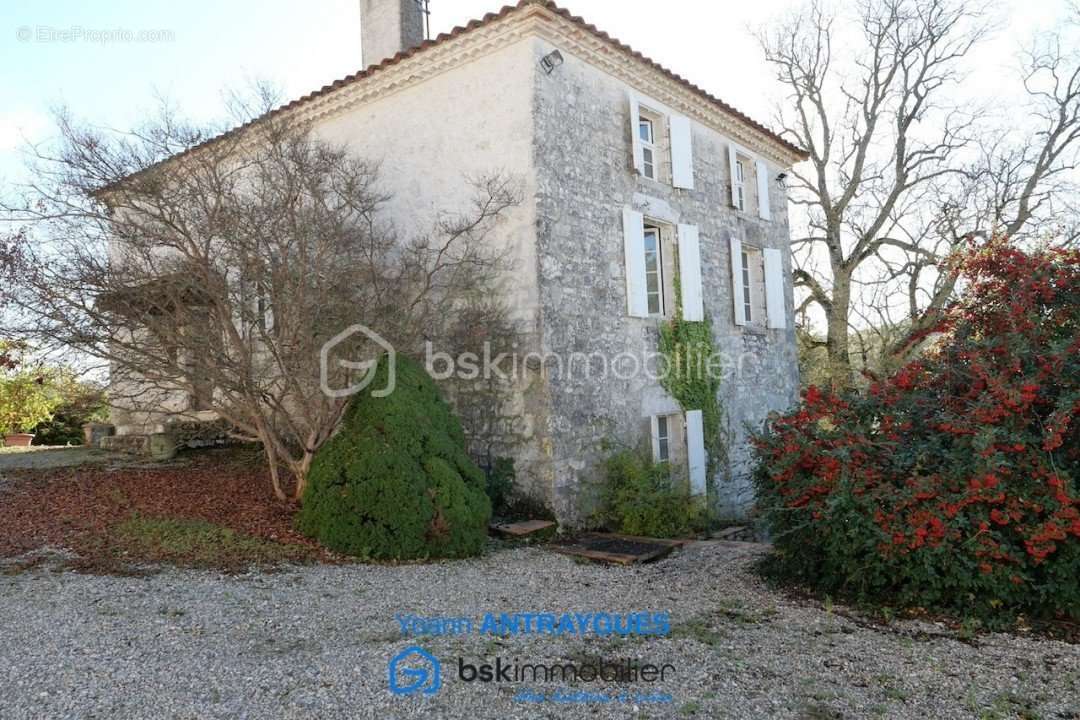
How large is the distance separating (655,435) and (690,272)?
2.28m

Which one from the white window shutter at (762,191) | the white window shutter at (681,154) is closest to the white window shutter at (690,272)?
the white window shutter at (681,154)

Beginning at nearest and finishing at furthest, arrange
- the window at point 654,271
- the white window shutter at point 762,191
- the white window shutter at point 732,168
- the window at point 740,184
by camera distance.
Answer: the window at point 654,271
the white window shutter at point 732,168
the window at point 740,184
the white window shutter at point 762,191

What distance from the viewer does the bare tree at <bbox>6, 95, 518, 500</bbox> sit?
634 centimetres

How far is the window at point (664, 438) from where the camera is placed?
938 centimetres

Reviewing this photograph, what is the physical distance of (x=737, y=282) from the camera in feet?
35.2

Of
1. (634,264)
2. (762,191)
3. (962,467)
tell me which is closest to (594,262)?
(634,264)

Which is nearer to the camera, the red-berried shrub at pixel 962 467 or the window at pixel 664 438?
the red-berried shrub at pixel 962 467

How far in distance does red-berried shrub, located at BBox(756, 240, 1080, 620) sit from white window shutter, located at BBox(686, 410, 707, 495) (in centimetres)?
363

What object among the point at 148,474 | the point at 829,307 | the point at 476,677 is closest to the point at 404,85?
the point at 148,474

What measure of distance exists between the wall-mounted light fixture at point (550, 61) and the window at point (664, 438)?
4.52 meters

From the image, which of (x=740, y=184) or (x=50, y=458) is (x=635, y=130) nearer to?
(x=740, y=184)

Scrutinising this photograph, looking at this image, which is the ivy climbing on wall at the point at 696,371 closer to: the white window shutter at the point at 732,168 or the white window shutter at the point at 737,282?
the white window shutter at the point at 737,282

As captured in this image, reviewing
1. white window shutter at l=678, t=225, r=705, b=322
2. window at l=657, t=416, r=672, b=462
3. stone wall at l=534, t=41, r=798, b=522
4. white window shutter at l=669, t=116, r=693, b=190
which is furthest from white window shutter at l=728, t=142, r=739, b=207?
window at l=657, t=416, r=672, b=462

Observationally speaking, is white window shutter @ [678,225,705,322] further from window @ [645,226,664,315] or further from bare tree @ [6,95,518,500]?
bare tree @ [6,95,518,500]
